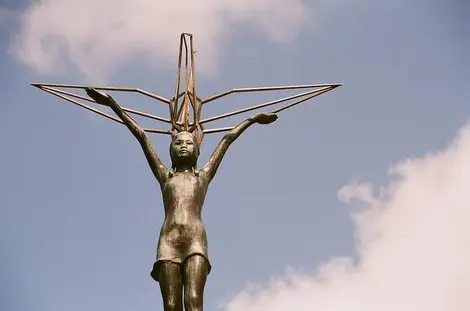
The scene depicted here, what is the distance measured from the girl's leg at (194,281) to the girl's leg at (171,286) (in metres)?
0.10

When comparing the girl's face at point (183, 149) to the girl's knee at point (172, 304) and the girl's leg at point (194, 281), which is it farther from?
the girl's knee at point (172, 304)

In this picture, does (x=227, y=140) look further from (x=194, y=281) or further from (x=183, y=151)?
(x=194, y=281)

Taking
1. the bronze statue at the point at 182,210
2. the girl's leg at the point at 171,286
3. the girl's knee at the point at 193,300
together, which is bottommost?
the girl's knee at the point at 193,300

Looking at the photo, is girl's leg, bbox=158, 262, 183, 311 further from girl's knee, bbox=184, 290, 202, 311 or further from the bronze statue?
girl's knee, bbox=184, 290, 202, 311

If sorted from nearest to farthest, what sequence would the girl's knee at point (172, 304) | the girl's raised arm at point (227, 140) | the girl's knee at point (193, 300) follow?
the girl's knee at point (193, 300)
the girl's knee at point (172, 304)
the girl's raised arm at point (227, 140)

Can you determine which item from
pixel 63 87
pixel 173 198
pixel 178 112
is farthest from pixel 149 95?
pixel 173 198

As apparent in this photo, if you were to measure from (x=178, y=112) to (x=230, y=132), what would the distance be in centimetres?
97

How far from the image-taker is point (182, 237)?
36.1 ft

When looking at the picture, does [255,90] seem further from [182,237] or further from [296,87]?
[182,237]

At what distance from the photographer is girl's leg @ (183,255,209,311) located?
10.6m

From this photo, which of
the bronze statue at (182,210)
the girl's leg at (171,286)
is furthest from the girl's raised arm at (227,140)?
the girl's leg at (171,286)

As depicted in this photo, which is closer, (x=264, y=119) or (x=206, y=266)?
(x=206, y=266)

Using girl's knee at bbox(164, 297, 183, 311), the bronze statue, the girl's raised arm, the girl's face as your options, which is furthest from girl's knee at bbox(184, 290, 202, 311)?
the girl's face

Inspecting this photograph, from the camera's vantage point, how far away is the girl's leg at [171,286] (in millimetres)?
10719
